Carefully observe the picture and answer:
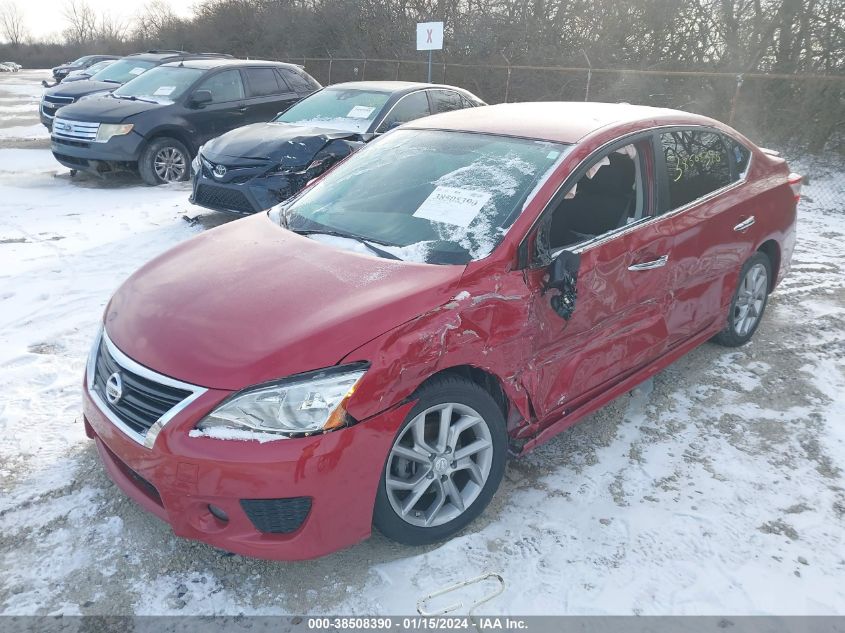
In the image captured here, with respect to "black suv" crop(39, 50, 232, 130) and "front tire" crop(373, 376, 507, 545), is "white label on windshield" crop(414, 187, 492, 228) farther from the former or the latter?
"black suv" crop(39, 50, 232, 130)

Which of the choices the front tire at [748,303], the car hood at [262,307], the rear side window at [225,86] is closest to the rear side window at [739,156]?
the front tire at [748,303]

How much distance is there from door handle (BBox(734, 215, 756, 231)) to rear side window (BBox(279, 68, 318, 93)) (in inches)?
309

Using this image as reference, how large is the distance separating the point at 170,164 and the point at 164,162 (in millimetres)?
95

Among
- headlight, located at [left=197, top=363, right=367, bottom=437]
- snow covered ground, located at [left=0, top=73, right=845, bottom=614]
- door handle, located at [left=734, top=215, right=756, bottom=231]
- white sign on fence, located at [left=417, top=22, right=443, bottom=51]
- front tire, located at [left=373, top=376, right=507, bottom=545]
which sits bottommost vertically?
snow covered ground, located at [left=0, top=73, right=845, bottom=614]

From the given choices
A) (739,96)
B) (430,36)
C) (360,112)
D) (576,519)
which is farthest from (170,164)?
(739,96)

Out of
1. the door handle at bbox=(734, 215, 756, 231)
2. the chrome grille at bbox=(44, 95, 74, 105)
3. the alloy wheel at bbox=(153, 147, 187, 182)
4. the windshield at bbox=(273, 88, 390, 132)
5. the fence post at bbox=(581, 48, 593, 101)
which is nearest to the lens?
the door handle at bbox=(734, 215, 756, 231)

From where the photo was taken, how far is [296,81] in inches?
408

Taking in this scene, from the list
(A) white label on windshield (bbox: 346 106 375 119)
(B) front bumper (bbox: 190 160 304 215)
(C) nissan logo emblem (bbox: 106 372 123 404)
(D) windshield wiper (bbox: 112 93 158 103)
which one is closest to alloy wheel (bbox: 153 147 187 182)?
(D) windshield wiper (bbox: 112 93 158 103)

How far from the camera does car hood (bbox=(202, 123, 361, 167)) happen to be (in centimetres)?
668

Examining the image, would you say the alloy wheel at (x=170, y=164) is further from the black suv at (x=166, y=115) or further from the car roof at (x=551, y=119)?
the car roof at (x=551, y=119)

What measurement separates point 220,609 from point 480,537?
42.0 inches

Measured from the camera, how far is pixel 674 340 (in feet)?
12.3

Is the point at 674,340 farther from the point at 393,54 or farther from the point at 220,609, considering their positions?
the point at 393,54

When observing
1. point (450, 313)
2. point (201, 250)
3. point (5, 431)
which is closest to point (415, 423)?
point (450, 313)
